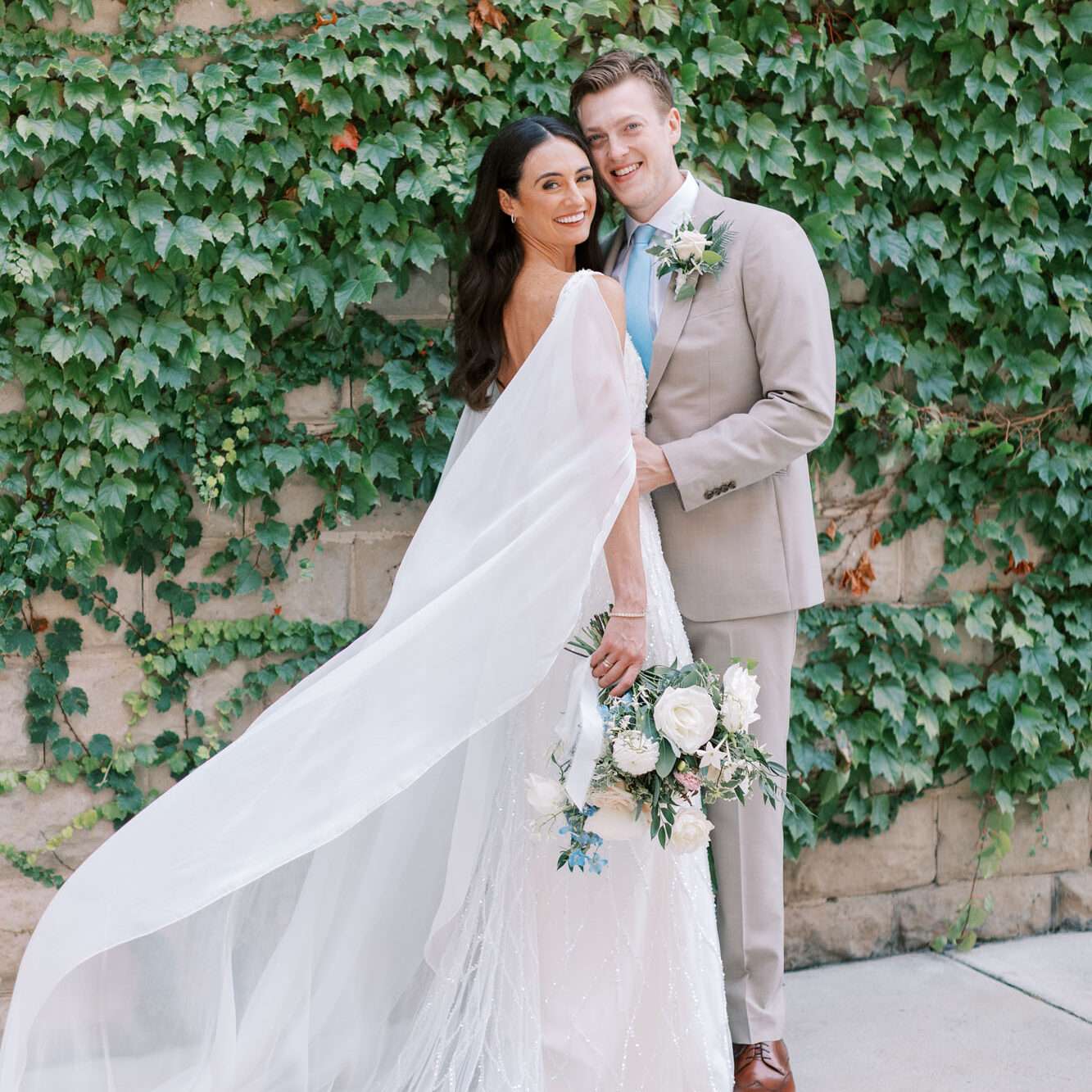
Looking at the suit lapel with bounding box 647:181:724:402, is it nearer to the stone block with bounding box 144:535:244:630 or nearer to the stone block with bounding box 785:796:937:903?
the stone block with bounding box 144:535:244:630

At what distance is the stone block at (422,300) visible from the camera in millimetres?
3137

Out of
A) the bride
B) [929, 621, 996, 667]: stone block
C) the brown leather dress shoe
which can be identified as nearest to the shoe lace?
the brown leather dress shoe

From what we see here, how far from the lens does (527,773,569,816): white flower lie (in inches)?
84.4

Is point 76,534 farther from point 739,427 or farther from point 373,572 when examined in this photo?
point 739,427

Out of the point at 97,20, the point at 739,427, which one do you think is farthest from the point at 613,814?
the point at 97,20

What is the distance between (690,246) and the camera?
101 inches

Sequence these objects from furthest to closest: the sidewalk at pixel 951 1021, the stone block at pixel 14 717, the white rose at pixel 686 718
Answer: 1. the stone block at pixel 14 717
2. the sidewalk at pixel 951 1021
3. the white rose at pixel 686 718

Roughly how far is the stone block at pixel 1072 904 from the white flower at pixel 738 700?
2132mm

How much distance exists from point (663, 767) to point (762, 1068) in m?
0.97

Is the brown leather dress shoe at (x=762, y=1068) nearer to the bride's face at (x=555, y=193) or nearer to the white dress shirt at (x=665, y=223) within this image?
the white dress shirt at (x=665, y=223)

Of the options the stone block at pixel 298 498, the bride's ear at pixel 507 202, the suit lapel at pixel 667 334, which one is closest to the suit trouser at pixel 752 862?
the suit lapel at pixel 667 334

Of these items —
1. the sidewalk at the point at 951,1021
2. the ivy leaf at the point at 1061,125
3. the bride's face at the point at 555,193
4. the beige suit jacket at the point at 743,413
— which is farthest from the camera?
the ivy leaf at the point at 1061,125

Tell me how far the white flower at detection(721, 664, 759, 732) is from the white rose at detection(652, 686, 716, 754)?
0.13 feet

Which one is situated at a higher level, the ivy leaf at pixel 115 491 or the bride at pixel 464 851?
the ivy leaf at pixel 115 491
